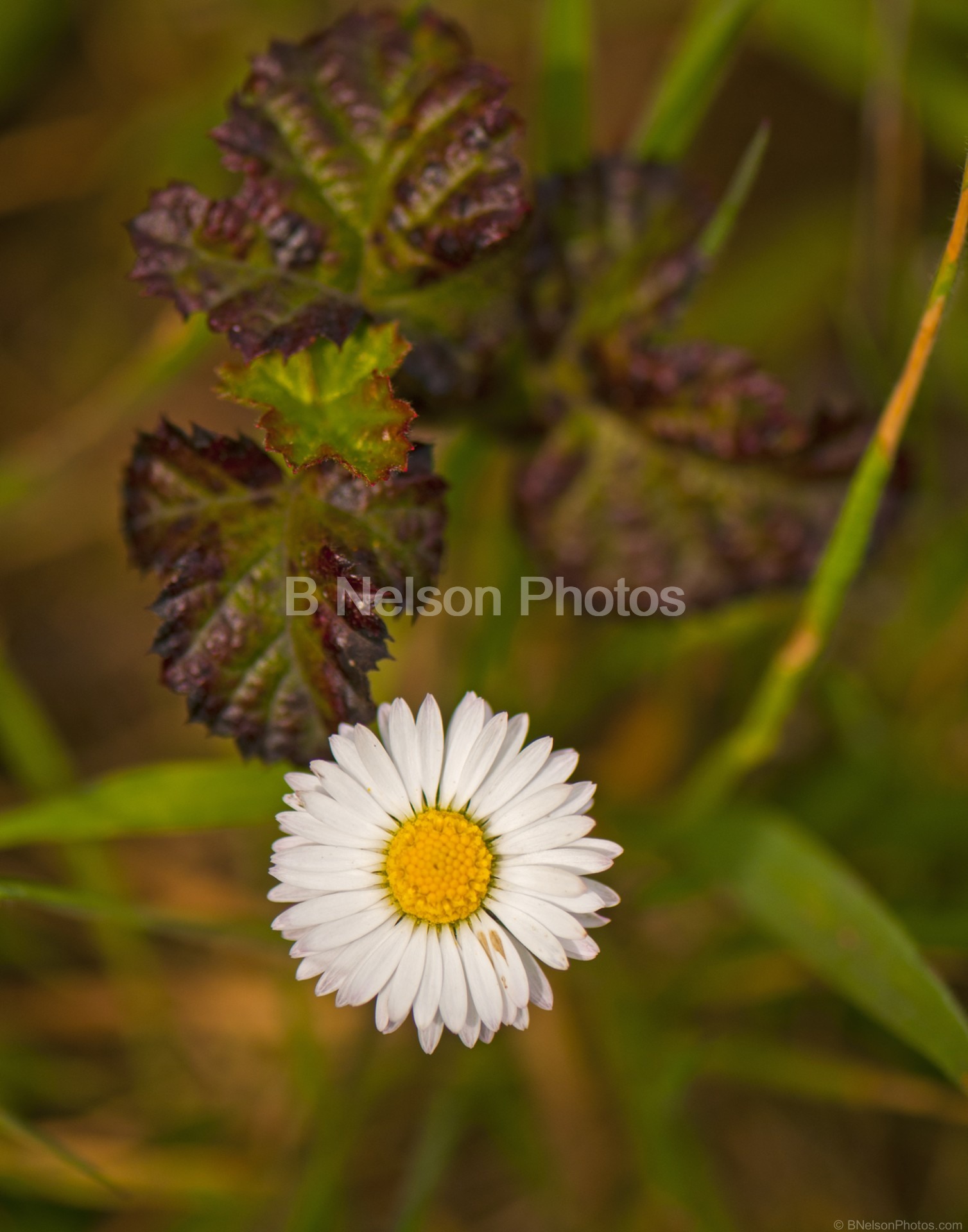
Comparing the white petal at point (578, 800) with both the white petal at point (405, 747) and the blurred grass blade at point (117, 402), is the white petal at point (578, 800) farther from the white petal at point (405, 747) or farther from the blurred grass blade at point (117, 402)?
the blurred grass blade at point (117, 402)

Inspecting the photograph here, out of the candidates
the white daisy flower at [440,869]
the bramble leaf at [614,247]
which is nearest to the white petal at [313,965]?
the white daisy flower at [440,869]

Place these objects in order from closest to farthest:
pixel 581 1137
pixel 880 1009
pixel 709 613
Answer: pixel 880 1009 → pixel 709 613 → pixel 581 1137

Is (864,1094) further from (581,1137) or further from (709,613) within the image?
(709,613)

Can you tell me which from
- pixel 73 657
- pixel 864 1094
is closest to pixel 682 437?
pixel 864 1094

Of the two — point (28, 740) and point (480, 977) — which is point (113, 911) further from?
point (28, 740)

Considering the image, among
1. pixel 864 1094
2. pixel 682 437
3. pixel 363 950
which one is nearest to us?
pixel 363 950

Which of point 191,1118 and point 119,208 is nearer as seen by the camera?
A: point 191,1118

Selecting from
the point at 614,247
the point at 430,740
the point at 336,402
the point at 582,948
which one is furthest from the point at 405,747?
the point at 614,247
